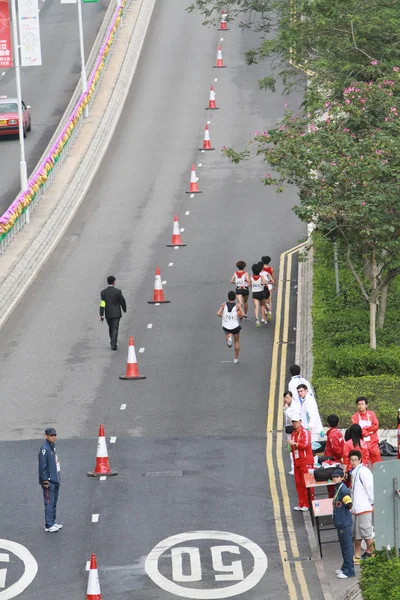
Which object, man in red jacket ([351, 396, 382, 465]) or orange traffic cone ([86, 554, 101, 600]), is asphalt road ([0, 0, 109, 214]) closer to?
man in red jacket ([351, 396, 382, 465])

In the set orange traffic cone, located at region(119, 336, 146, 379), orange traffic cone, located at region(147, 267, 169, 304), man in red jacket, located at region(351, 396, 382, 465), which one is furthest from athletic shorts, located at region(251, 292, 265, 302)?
man in red jacket, located at region(351, 396, 382, 465)

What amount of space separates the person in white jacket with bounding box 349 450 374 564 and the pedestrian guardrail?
21.6 meters

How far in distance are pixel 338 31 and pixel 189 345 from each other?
29.9 ft

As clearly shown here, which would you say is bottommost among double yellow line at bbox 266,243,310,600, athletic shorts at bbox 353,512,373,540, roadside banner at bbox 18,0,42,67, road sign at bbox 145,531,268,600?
double yellow line at bbox 266,243,310,600

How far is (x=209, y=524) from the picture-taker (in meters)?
20.5

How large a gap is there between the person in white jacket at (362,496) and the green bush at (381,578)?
268cm

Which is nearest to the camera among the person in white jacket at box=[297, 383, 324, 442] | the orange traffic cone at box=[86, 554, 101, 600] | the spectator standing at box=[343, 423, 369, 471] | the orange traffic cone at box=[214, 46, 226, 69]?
the orange traffic cone at box=[86, 554, 101, 600]

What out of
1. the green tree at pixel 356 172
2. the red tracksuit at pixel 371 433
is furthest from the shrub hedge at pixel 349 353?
the red tracksuit at pixel 371 433

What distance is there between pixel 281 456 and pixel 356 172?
19.2ft

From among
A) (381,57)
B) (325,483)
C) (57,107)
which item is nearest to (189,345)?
(381,57)

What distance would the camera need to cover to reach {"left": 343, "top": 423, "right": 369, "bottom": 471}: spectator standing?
19.5m

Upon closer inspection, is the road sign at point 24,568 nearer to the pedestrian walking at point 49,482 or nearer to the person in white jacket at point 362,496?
the pedestrian walking at point 49,482

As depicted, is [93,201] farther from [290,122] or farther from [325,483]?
[325,483]

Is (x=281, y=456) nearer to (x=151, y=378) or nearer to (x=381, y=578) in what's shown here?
(x=151, y=378)
